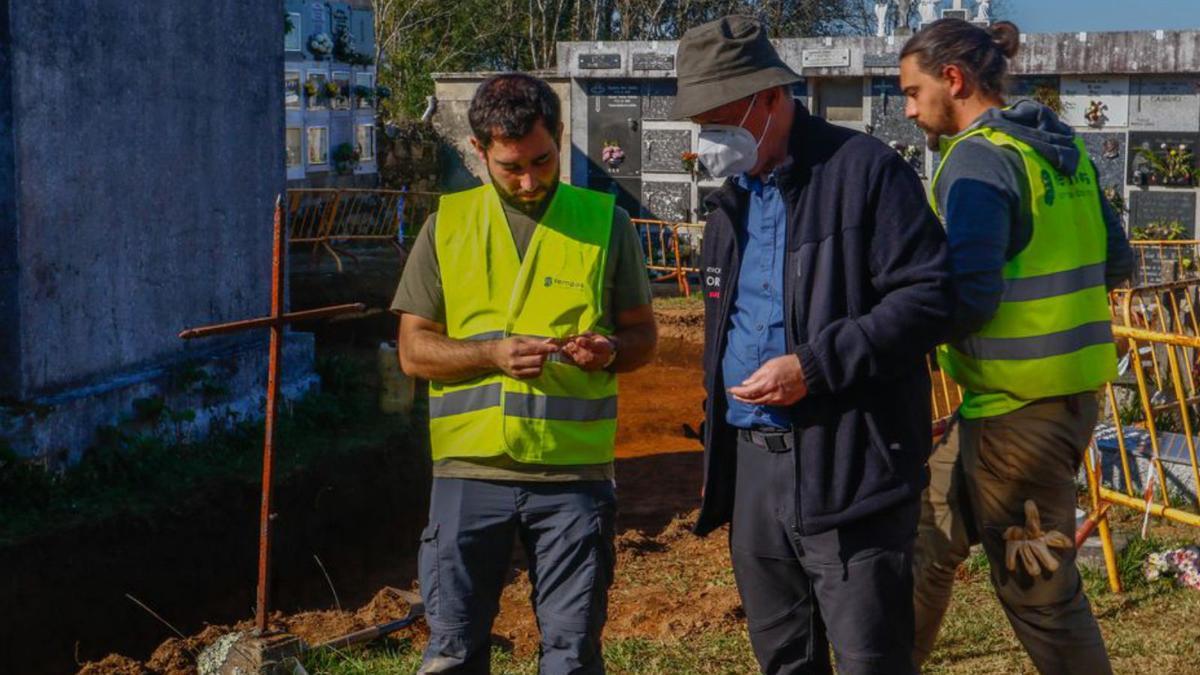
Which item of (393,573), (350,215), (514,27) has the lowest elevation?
(393,573)

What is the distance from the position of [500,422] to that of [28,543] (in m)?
3.97

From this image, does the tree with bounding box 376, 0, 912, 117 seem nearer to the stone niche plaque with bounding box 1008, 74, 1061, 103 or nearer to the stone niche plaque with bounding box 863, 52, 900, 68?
the stone niche plaque with bounding box 863, 52, 900, 68

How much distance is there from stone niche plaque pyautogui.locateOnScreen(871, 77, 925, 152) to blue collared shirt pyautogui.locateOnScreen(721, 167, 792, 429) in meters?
15.8

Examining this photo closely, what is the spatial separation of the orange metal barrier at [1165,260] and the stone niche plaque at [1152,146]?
4.87 feet

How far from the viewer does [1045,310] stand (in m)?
3.65

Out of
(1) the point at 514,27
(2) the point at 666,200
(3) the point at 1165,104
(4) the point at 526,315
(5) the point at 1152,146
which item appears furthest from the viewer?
(1) the point at 514,27

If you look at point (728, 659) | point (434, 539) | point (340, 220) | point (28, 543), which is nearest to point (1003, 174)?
point (434, 539)

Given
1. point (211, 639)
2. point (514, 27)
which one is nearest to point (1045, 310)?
point (211, 639)

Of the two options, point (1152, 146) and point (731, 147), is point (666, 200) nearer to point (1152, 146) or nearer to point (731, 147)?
point (1152, 146)

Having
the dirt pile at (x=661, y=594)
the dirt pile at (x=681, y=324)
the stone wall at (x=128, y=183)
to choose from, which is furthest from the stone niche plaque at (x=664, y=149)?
the dirt pile at (x=661, y=594)

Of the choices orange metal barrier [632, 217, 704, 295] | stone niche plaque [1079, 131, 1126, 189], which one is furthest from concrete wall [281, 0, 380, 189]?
stone niche plaque [1079, 131, 1126, 189]

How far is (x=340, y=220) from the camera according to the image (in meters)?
19.3

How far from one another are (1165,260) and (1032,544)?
1302cm

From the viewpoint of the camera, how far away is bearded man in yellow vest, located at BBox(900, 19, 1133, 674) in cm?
363
